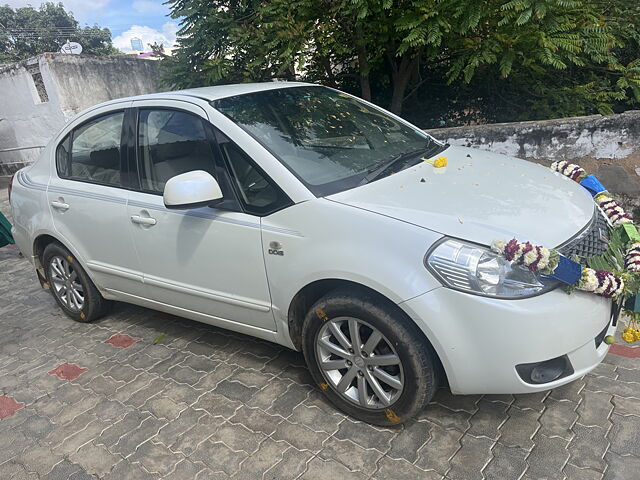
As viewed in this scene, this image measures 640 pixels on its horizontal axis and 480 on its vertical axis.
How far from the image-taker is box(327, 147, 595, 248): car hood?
2.19 metres

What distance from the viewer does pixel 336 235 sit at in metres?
2.36

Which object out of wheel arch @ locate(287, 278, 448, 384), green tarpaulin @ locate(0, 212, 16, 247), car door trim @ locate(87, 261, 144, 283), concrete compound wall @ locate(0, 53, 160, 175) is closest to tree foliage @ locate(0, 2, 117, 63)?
concrete compound wall @ locate(0, 53, 160, 175)

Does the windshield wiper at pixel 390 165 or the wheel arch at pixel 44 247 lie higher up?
the windshield wiper at pixel 390 165

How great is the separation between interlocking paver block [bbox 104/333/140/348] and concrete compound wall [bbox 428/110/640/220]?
4.01 metres

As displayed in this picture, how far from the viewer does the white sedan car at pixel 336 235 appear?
2.11 metres

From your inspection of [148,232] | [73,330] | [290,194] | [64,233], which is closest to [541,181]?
[290,194]

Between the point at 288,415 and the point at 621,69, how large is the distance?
5557mm

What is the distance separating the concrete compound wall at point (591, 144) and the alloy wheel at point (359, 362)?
354 centimetres

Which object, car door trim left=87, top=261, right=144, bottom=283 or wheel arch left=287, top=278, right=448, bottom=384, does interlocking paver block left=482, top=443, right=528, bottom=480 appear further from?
car door trim left=87, top=261, right=144, bottom=283

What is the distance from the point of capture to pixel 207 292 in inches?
117

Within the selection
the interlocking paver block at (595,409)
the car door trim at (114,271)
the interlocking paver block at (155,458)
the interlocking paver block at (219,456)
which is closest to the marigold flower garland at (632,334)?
the interlocking paver block at (595,409)

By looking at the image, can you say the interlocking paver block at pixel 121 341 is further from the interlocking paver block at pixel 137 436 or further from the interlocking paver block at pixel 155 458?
the interlocking paver block at pixel 155 458

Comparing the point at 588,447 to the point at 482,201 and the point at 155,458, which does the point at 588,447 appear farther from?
the point at 155,458

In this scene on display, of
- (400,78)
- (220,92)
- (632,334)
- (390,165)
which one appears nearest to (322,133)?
(390,165)
